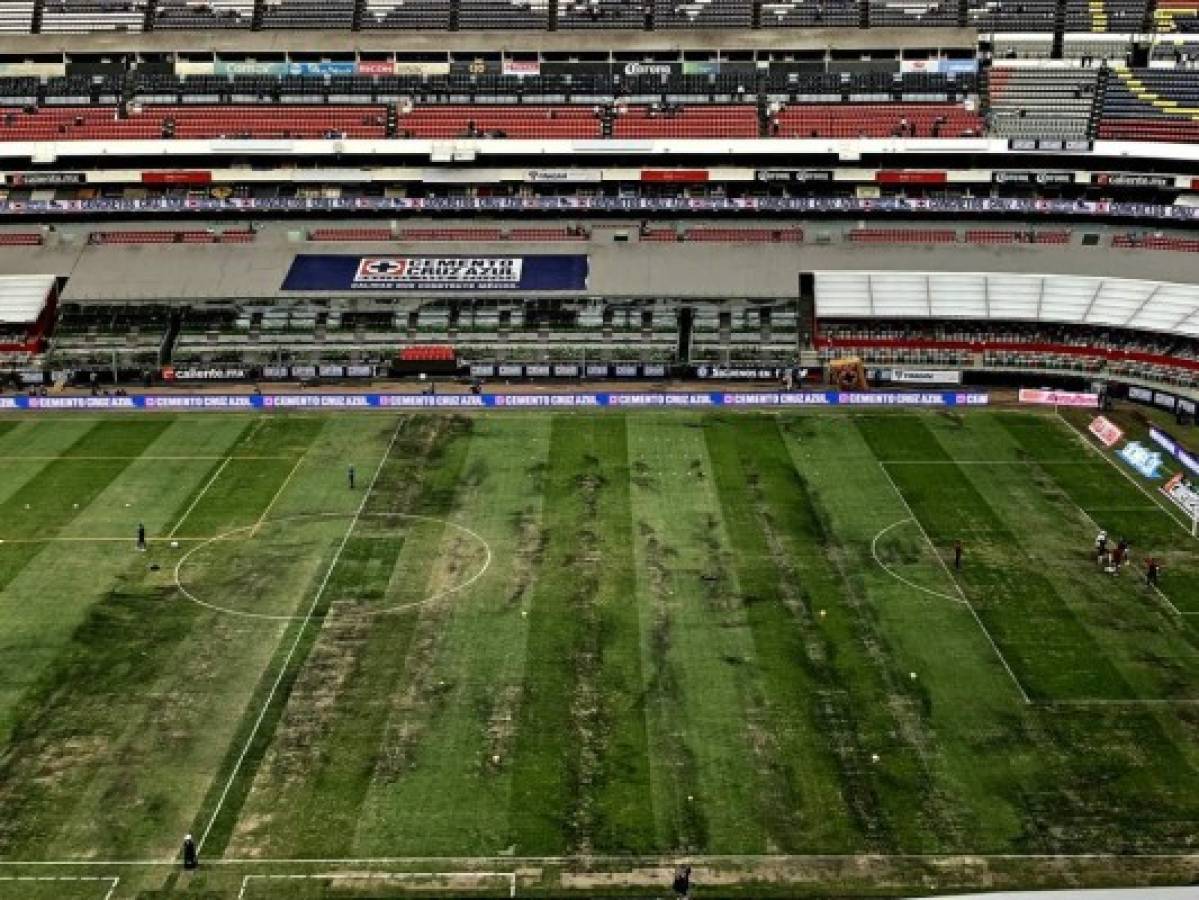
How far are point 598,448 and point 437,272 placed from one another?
25227 mm

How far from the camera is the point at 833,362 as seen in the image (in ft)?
275

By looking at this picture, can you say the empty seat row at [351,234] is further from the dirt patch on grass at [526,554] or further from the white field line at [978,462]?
the white field line at [978,462]

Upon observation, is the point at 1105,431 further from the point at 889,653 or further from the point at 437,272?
the point at 437,272

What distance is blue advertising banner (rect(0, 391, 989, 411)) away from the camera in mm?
79875

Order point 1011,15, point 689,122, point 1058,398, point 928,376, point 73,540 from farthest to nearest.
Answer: point 1011,15 < point 689,122 < point 928,376 < point 1058,398 < point 73,540

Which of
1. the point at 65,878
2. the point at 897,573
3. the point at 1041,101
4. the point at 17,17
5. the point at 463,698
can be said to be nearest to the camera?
the point at 65,878

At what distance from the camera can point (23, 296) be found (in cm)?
9012

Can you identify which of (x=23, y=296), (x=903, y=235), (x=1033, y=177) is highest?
(x=1033, y=177)

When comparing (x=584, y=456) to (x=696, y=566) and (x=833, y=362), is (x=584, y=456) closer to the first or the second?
(x=696, y=566)

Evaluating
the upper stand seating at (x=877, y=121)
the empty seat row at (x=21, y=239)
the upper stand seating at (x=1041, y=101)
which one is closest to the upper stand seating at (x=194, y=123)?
the empty seat row at (x=21, y=239)

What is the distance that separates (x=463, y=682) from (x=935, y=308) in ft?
163

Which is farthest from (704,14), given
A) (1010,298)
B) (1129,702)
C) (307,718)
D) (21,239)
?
(307,718)

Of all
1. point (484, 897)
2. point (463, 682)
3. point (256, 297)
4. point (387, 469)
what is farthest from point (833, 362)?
point (484, 897)

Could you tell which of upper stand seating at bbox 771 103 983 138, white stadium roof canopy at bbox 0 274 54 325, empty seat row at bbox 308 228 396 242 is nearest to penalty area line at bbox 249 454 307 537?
white stadium roof canopy at bbox 0 274 54 325
